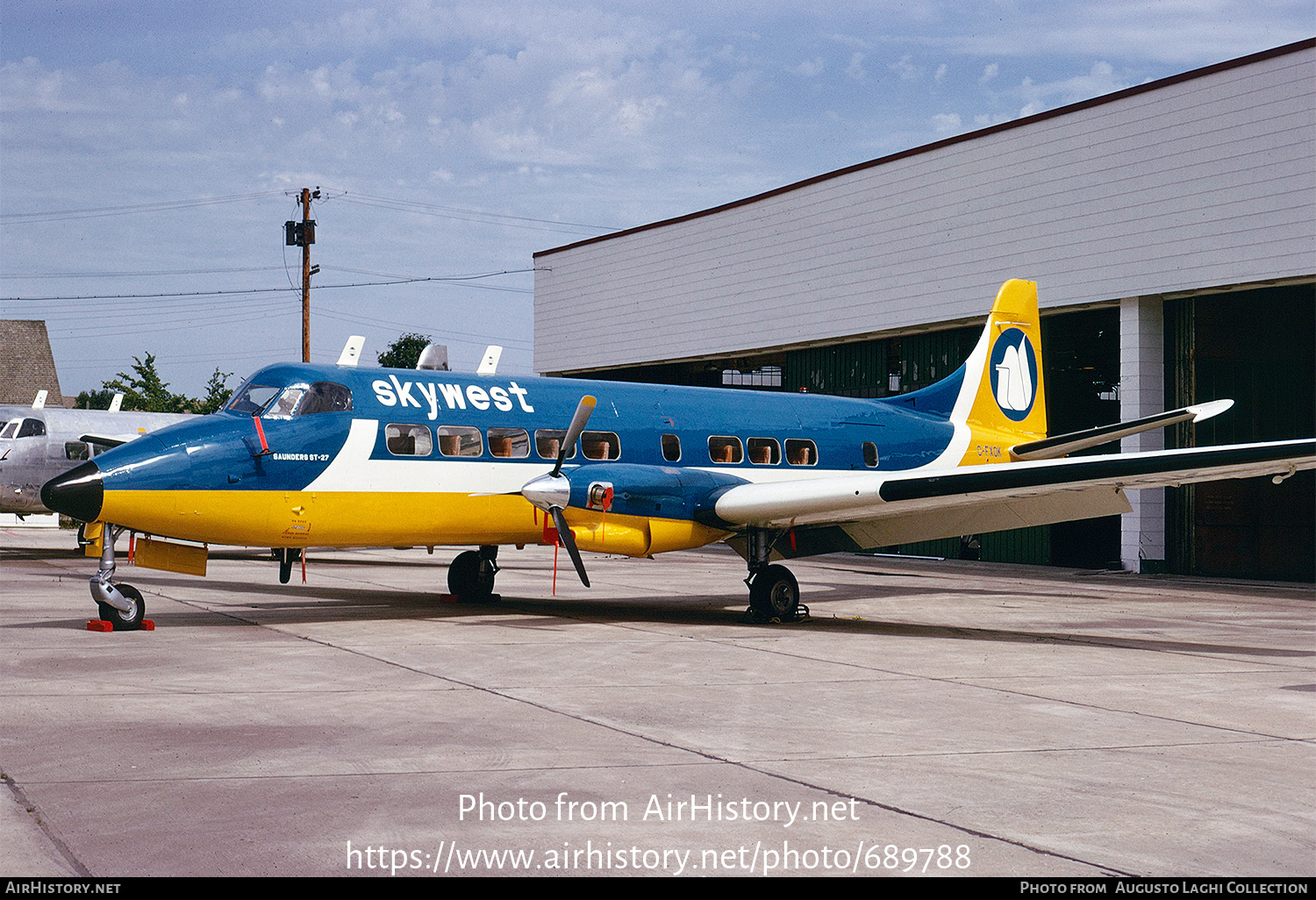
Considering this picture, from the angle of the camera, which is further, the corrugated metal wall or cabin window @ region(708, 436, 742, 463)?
the corrugated metal wall

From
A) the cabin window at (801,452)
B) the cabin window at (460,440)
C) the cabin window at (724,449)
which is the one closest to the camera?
the cabin window at (460,440)

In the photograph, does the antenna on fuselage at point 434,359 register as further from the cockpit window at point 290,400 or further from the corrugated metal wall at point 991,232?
the corrugated metal wall at point 991,232

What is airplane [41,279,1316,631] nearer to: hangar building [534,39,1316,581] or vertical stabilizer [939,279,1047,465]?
vertical stabilizer [939,279,1047,465]

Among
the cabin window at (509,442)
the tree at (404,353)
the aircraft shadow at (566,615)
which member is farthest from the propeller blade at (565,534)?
the tree at (404,353)

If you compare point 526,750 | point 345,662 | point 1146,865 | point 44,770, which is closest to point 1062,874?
point 1146,865

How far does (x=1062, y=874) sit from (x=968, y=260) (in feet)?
87.3

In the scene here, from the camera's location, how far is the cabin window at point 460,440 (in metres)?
15.5

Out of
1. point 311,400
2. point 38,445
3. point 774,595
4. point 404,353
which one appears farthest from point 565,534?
point 404,353

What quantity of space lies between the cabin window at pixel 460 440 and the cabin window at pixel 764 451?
167 inches

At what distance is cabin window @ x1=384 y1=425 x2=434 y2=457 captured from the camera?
15039 millimetres

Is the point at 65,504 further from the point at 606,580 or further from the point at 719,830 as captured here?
the point at 606,580

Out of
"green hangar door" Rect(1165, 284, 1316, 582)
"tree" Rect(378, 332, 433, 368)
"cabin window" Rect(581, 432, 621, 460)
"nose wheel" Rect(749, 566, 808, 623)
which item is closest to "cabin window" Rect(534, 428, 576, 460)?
"cabin window" Rect(581, 432, 621, 460)

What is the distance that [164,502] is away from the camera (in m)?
13.2

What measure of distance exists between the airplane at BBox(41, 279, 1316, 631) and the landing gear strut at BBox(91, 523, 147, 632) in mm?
26
